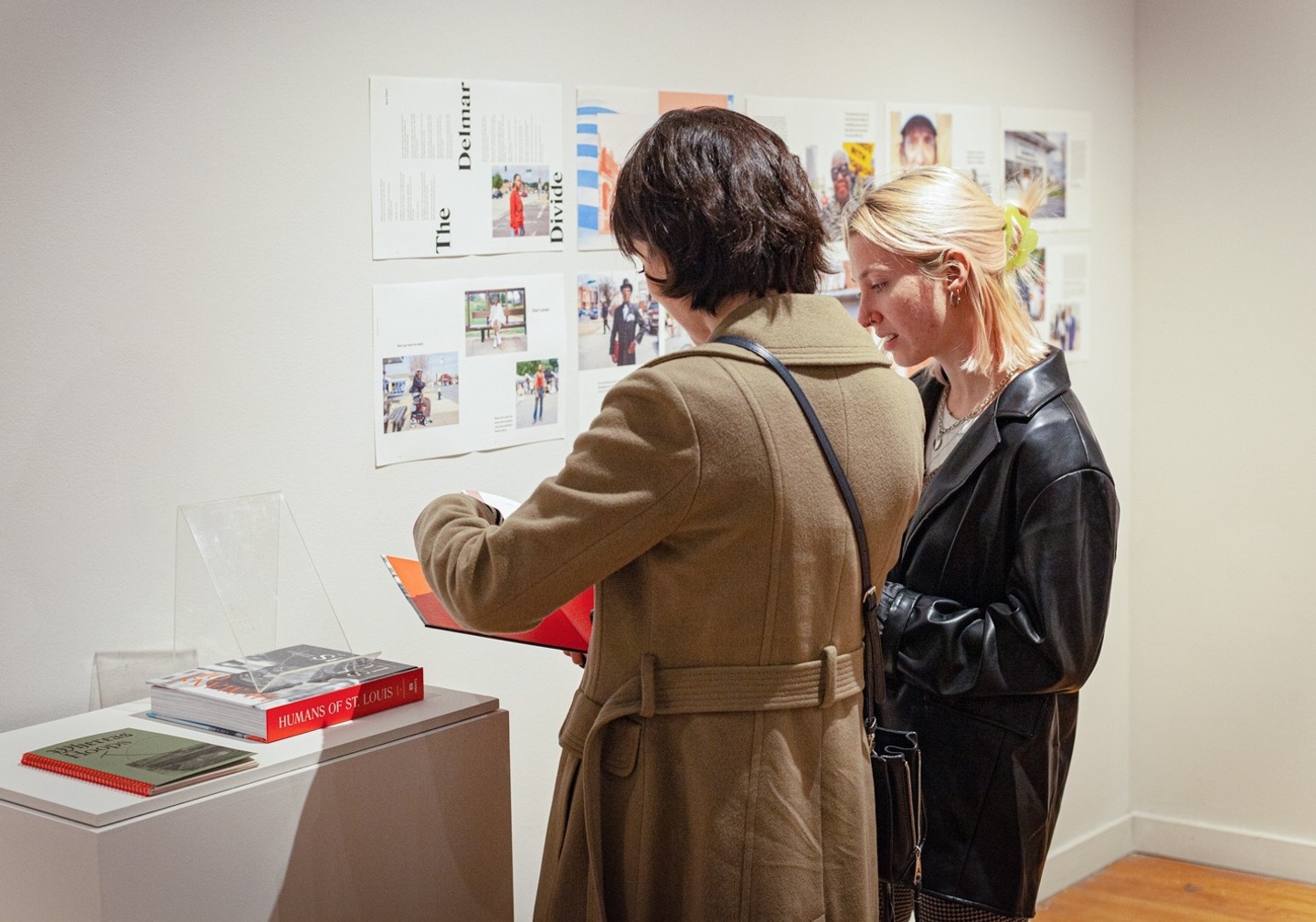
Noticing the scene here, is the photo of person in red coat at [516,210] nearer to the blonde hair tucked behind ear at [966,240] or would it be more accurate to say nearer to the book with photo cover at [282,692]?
the blonde hair tucked behind ear at [966,240]

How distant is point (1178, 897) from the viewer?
4160 mm

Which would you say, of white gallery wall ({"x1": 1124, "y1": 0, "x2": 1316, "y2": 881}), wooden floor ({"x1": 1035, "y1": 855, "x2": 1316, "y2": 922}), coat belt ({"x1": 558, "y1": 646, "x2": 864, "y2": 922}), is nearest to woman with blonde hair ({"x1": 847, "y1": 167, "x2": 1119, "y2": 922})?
coat belt ({"x1": 558, "y1": 646, "x2": 864, "y2": 922})

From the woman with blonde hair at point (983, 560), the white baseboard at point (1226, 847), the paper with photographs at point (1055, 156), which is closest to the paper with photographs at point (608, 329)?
the woman with blonde hair at point (983, 560)

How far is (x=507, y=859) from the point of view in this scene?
218 cm

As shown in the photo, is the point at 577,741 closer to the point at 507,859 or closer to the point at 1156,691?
the point at 507,859

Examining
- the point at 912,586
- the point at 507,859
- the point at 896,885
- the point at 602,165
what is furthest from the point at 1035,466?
the point at 602,165

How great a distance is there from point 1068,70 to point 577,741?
312 centimetres

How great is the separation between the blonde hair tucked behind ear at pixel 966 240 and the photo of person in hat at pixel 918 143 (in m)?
1.35

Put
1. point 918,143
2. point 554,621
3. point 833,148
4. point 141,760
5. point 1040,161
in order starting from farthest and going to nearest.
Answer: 1. point 1040,161
2. point 918,143
3. point 833,148
4. point 554,621
5. point 141,760

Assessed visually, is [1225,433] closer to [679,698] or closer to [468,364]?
[468,364]

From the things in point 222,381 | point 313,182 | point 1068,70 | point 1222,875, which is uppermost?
point 1068,70

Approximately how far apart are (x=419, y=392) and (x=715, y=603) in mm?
1138

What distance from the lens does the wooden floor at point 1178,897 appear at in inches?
158

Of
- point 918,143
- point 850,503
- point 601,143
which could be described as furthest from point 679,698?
point 918,143
